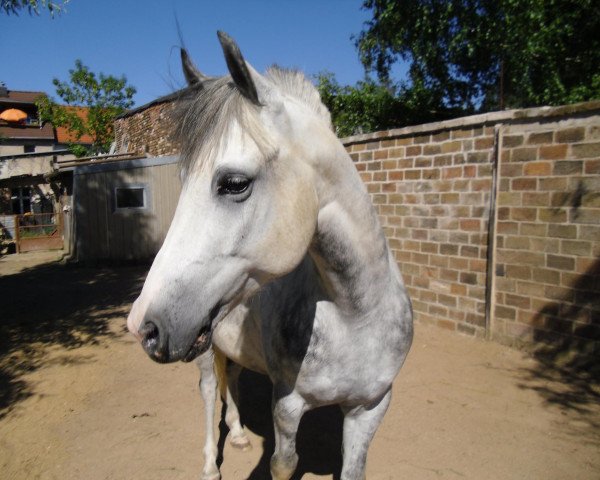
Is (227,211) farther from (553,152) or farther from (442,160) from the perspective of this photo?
(442,160)

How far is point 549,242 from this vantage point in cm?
412

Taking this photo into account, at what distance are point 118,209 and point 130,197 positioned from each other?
48 centimetres

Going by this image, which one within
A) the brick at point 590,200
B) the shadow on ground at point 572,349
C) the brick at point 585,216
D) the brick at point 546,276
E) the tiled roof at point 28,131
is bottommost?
the shadow on ground at point 572,349

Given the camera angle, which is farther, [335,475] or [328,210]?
[335,475]

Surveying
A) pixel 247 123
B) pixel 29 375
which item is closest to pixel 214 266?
pixel 247 123

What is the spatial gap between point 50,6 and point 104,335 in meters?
4.08

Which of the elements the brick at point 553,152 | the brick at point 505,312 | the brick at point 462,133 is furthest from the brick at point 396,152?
the brick at point 505,312

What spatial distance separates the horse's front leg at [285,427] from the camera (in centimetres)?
172

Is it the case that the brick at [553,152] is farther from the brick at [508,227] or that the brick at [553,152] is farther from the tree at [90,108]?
the tree at [90,108]

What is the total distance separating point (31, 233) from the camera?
1489 centimetres

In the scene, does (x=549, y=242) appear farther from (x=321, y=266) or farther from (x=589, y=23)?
(x=589, y=23)

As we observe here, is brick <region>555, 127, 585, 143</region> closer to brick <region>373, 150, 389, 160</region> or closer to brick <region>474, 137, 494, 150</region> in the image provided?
brick <region>474, 137, 494, 150</region>

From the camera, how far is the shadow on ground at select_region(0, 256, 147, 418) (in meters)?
4.59

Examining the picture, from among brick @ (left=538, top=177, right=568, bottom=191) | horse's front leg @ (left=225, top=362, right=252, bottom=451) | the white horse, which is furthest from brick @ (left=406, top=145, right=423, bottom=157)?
the white horse
